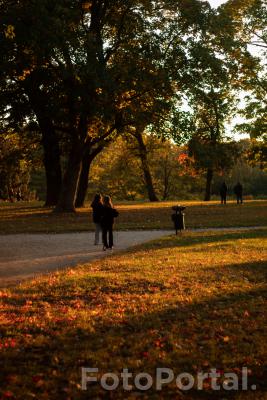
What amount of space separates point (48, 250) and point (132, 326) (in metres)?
9.34

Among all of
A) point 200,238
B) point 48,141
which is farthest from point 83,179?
point 200,238

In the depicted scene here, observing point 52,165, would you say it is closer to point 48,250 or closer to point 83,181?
point 83,181

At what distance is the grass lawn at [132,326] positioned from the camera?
20.2 ft

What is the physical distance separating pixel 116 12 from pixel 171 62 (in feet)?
18.0

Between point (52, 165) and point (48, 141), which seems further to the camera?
point (52, 165)

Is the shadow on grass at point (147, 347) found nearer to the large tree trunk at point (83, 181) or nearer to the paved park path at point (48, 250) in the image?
the paved park path at point (48, 250)

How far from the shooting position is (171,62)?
31547mm

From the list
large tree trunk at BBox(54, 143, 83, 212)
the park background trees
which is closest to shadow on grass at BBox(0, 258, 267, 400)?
the park background trees

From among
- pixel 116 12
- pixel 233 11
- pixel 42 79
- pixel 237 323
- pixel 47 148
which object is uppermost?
pixel 233 11

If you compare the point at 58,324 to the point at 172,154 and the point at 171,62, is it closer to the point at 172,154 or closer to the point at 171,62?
the point at 171,62

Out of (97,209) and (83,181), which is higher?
(83,181)

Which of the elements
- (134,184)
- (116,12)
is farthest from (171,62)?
(134,184)

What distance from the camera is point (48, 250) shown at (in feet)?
55.9

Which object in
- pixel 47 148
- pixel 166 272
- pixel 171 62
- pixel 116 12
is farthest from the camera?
pixel 47 148
